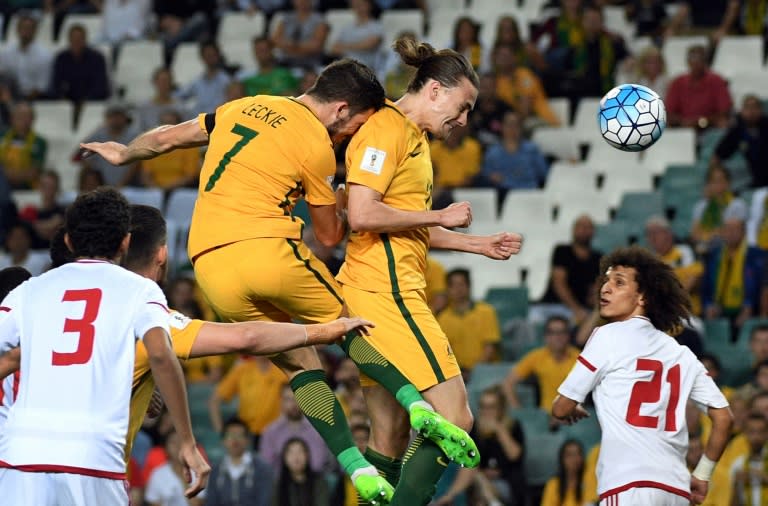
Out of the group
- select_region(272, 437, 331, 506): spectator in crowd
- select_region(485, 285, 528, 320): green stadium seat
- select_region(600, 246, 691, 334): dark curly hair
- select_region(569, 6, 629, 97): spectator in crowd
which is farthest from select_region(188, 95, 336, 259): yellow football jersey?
select_region(569, 6, 629, 97): spectator in crowd

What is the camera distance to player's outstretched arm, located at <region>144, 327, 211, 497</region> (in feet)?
18.6

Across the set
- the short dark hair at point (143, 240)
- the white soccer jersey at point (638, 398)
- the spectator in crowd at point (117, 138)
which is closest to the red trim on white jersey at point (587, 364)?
the white soccer jersey at point (638, 398)

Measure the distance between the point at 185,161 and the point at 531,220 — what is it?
3.72m

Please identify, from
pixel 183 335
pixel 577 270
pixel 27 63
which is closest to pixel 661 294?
pixel 183 335

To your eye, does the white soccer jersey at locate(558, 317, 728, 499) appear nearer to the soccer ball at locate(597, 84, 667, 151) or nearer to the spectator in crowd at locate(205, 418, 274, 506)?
the soccer ball at locate(597, 84, 667, 151)

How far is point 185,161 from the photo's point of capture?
15531 millimetres

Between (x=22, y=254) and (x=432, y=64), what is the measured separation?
798 cm

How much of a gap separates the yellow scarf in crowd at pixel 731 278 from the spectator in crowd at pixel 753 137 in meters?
1.35

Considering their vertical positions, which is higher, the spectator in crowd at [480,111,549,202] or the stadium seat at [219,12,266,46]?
the stadium seat at [219,12,266,46]

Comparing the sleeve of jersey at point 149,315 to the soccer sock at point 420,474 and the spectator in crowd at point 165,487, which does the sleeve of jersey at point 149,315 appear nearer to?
the soccer sock at point 420,474

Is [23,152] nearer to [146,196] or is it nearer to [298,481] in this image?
[146,196]

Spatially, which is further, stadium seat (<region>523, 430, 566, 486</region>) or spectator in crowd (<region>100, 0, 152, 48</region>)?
spectator in crowd (<region>100, 0, 152, 48</region>)

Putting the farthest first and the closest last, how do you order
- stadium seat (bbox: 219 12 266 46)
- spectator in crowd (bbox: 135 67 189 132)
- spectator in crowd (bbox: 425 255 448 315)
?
stadium seat (bbox: 219 12 266 46)
spectator in crowd (bbox: 135 67 189 132)
spectator in crowd (bbox: 425 255 448 315)

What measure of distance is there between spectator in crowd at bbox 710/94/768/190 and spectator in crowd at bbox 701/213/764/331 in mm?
1204
